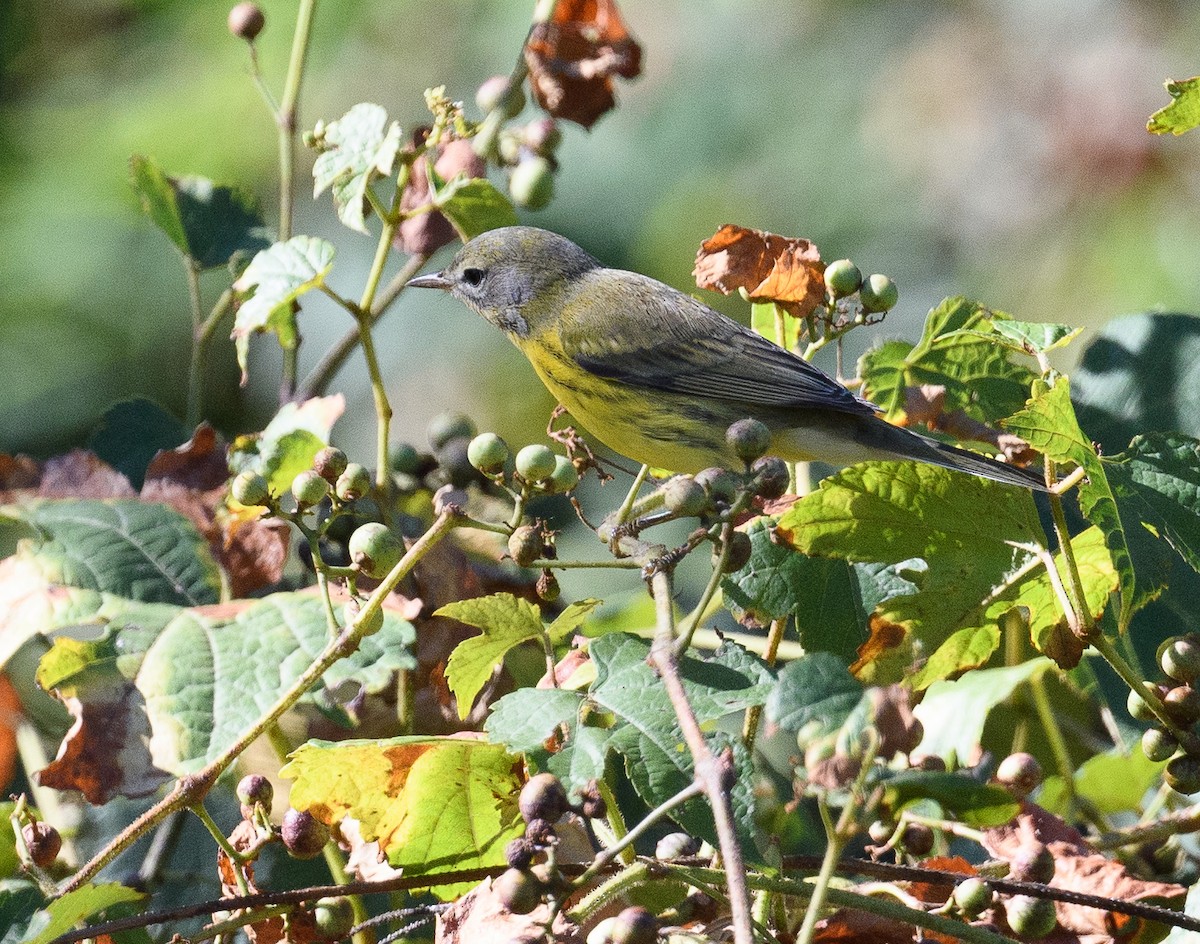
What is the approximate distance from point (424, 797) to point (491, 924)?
30 cm

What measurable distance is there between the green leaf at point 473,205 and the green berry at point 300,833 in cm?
108

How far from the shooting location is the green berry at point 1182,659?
169cm

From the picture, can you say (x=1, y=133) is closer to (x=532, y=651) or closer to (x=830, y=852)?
(x=532, y=651)

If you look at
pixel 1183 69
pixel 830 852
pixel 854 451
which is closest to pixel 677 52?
pixel 1183 69

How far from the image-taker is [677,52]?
5.79 m

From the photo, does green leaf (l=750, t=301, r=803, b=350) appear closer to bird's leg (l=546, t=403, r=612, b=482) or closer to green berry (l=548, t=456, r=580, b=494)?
bird's leg (l=546, t=403, r=612, b=482)

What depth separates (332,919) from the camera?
160 cm

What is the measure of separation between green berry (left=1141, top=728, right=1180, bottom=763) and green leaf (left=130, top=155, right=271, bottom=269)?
72.8 inches

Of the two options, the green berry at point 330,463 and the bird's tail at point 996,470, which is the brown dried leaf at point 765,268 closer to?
the bird's tail at point 996,470

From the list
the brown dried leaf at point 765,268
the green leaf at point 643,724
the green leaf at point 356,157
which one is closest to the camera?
the green leaf at point 643,724

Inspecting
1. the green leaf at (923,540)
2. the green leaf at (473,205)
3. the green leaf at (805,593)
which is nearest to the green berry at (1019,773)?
the green leaf at (923,540)

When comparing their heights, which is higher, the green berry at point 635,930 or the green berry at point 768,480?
the green berry at point 768,480

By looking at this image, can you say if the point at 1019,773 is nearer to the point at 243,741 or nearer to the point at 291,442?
the point at 243,741

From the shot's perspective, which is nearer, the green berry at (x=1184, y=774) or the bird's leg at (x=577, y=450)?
the green berry at (x=1184, y=774)
